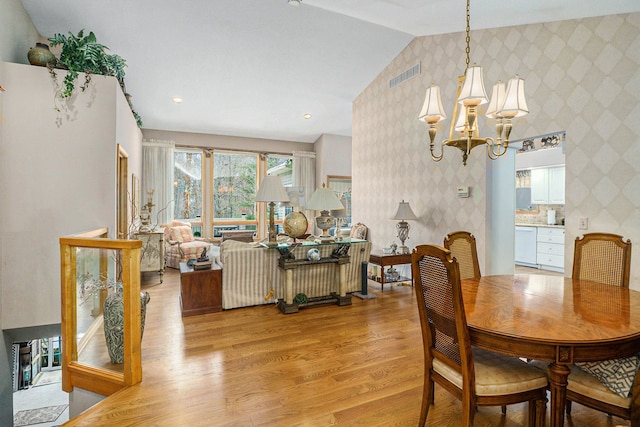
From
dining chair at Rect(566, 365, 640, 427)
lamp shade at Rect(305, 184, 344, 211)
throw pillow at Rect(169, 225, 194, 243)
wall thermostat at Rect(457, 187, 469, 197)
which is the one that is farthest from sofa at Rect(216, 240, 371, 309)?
throw pillow at Rect(169, 225, 194, 243)

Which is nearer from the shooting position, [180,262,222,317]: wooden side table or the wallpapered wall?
the wallpapered wall

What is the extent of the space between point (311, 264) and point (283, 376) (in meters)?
1.72

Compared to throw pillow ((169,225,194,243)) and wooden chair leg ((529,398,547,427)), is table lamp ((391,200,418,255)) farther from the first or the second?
throw pillow ((169,225,194,243))

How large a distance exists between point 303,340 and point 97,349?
169 centimetres

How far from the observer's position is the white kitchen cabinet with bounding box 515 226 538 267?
6.25m

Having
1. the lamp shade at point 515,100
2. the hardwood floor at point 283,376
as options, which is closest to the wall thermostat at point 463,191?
the hardwood floor at point 283,376

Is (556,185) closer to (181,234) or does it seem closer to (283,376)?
(283,376)

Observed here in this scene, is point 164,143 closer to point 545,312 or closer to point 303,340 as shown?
point 303,340

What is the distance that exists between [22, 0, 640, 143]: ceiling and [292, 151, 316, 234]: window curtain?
77.7 inches

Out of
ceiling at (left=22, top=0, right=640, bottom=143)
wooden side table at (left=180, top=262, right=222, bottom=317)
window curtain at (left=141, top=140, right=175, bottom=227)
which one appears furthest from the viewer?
window curtain at (left=141, top=140, right=175, bottom=227)

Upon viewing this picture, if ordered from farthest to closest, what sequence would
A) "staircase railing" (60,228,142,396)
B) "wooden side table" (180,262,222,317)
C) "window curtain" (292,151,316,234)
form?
"window curtain" (292,151,316,234) → "wooden side table" (180,262,222,317) → "staircase railing" (60,228,142,396)

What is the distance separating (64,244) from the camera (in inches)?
99.1

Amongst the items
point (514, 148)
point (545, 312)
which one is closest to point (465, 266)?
point (545, 312)

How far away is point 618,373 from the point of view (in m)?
1.54
